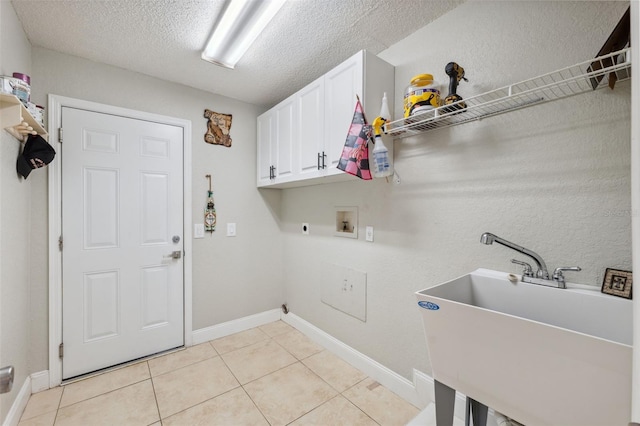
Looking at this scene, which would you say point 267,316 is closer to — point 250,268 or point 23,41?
point 250,268

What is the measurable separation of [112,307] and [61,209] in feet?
2.80

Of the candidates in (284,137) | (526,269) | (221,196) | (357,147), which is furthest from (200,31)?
(526,269)

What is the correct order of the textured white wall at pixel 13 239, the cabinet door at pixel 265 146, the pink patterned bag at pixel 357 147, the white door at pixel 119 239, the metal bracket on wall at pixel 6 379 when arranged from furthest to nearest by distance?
1. the cabinet door at pixel 265 146
2. the white door at pixel 119 239
3. the pink patterned bag at pixel 357 147
4. the textured white wall at pixel 13 239
5. the metal bracket on wall at pixel 6 379

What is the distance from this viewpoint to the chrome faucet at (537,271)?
1.16m

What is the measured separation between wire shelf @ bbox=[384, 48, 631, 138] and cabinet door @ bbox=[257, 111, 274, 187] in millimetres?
1353

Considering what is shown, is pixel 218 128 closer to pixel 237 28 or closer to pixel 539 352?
pixel 237 28

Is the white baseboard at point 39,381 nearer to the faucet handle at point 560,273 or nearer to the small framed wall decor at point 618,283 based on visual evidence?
the faucet handle at point 560,273

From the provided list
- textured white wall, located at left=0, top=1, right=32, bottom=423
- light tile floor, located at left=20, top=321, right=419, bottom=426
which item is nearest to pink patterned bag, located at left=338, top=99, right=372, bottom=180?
light tile floor, located at left=20, top=321, right=419, bottom=426

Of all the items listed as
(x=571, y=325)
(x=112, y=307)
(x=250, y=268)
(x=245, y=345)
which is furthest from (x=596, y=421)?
(x=112, y=307)

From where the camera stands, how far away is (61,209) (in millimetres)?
1995

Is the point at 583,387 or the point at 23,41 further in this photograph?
the point at 23,41

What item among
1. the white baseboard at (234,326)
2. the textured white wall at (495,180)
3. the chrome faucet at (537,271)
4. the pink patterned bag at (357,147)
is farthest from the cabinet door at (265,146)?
the chrome faucet at (537,271)

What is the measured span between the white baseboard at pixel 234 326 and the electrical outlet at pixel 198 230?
0.92m

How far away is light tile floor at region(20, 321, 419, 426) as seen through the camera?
165 centimetres
